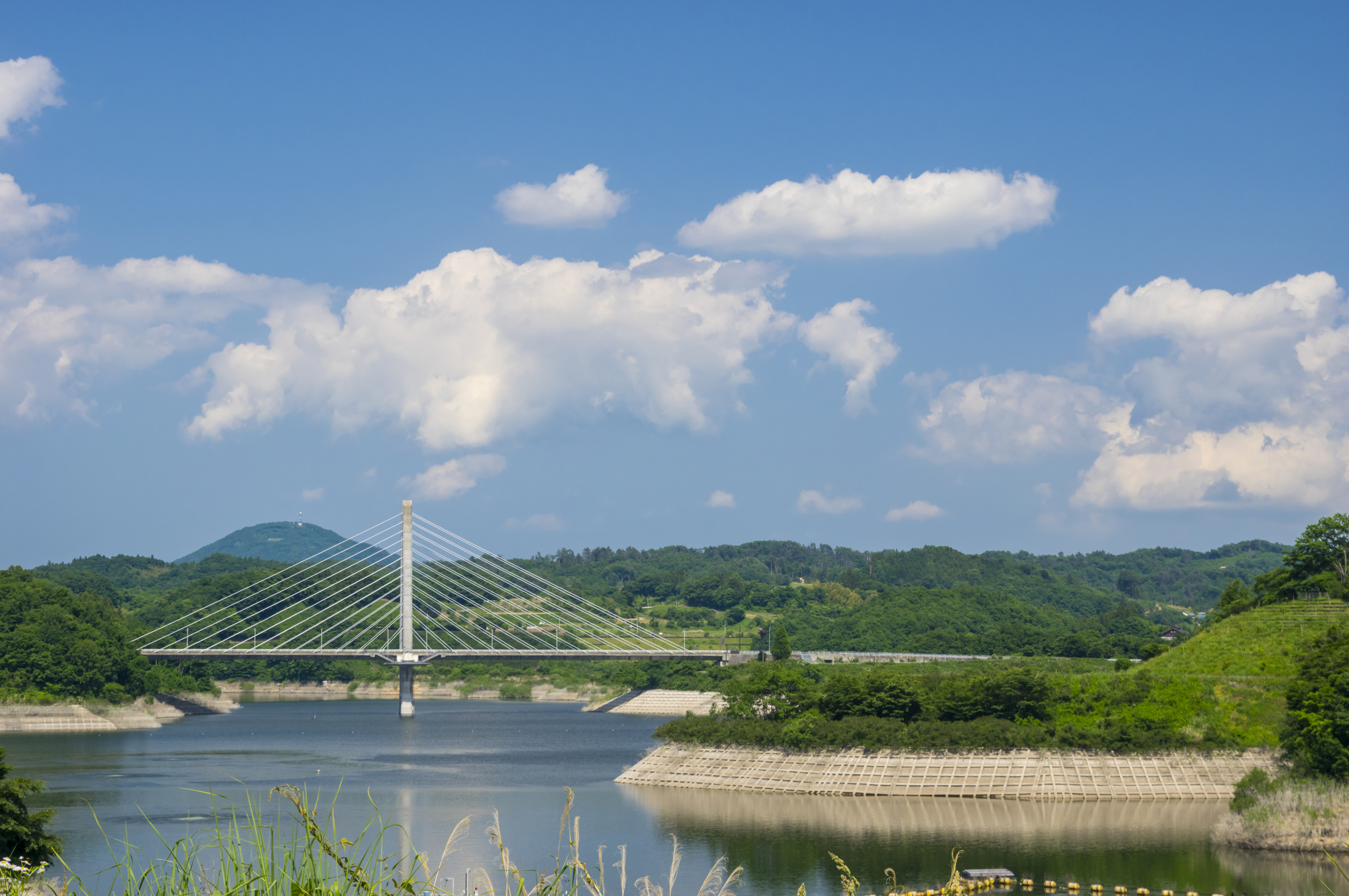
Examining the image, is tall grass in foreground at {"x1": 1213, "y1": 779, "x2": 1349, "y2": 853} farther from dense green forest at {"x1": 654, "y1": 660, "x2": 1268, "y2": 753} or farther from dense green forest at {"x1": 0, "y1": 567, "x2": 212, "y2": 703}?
dense green forest at {"x1": 0, "y1": 567, "x2": 212, "y2": 703}

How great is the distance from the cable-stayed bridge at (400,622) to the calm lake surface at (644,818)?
72.9ft

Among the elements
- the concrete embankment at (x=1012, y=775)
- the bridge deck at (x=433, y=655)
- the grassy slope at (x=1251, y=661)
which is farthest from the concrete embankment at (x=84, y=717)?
the grassy slope at (x=1251, y=661)

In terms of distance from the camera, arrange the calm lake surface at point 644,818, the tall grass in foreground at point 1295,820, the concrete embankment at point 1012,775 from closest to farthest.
A: the calm lake surface at point 644,818, the tall grass in foreground at point 1295,820, the concrete embankment at point 1012,775

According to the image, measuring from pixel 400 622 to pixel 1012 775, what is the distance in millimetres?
61017

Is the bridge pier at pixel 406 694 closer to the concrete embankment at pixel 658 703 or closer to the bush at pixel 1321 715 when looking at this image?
the concrete embankment at pixel 658 703

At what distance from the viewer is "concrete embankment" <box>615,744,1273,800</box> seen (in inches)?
1484

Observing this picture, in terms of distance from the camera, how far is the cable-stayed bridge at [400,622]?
8625 centimetres

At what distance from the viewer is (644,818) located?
121 ft

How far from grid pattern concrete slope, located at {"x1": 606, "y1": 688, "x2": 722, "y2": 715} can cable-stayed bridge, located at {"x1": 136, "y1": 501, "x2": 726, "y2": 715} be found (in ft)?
9.86

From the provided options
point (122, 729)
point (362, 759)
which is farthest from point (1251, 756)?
point (122, 729)

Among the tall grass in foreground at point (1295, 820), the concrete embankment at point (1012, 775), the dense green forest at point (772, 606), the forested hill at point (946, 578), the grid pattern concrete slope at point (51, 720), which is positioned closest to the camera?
the tall grass in foreground at point (1295, 820)

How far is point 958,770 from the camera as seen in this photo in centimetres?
3884

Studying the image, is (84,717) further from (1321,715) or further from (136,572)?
(136,572)

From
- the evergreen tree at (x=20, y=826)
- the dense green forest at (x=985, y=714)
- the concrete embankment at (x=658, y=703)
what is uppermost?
the evergreen tree at (x=20, y=826)
